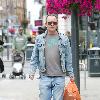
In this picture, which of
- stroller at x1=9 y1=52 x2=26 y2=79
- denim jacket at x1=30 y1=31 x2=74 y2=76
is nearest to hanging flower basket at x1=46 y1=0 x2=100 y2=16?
denim jacket at x1=30 y1=31 x2=74 y2=76

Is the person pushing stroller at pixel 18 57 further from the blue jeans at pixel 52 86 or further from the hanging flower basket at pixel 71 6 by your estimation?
the blue jeans at pixel 52 86

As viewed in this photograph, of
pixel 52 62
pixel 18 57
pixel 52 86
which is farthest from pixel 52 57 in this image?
pixel 18 57

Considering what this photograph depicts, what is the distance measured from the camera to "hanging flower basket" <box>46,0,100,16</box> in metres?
10.2

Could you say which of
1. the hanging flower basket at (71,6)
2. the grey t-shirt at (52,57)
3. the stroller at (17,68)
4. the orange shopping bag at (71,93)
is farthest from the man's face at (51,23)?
the stroller at (17,68)

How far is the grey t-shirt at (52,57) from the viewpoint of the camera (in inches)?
311

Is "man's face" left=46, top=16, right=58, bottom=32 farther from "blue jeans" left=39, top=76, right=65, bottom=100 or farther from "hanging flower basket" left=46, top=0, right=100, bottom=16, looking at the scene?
"hanging flower basket" left=46, top=0, right=100, bottom=16

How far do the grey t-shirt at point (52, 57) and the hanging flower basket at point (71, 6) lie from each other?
2.38m

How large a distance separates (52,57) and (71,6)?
2715mm

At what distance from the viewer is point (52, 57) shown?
7.89 metres

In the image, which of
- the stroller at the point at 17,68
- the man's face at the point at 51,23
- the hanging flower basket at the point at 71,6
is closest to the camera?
the man's face at the point at 51,23

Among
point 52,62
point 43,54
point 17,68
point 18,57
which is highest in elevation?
point 43,54

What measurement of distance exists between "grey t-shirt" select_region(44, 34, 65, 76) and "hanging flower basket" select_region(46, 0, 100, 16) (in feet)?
7.81

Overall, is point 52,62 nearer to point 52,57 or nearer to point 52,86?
point 52,57

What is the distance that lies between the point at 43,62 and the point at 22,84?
790 centimetres
